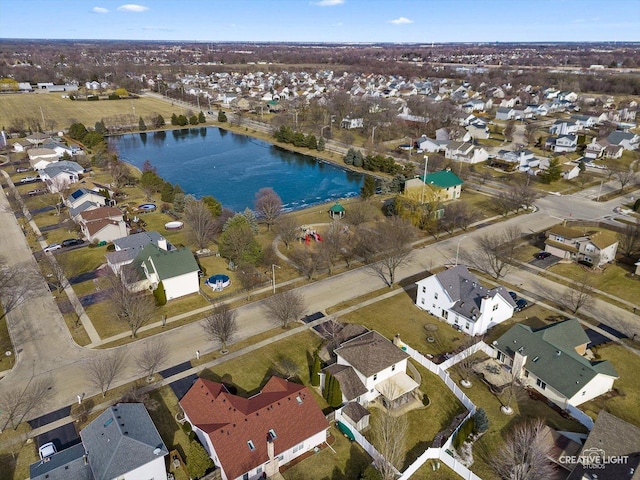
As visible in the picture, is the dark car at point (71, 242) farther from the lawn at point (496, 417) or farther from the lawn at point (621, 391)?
the lawn at point (621, 391)

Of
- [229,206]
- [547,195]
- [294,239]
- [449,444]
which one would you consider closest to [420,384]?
[449,444]

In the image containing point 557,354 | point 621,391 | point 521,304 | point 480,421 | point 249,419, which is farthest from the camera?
point 521,304

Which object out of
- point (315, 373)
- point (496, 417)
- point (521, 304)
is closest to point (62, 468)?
point (315, 373)

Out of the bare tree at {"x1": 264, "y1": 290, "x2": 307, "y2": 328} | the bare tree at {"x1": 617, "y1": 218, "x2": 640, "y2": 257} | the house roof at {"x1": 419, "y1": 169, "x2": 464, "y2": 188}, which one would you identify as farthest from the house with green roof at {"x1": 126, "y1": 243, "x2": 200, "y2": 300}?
the bare tree at {"x1": 617, "y1": 218, "x2": 640, "y2": 257}

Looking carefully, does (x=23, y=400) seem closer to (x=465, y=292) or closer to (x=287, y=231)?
(x=287, y=231)

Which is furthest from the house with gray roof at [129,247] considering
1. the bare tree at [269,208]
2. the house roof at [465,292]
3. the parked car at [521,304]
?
the parked car at [521,304]

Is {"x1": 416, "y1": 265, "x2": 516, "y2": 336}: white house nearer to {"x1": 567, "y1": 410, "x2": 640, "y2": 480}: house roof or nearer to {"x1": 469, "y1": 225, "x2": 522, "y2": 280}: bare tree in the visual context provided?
{"x1": 469, "y1": 225, "x2": 522, "y2": 280}: bare tree
